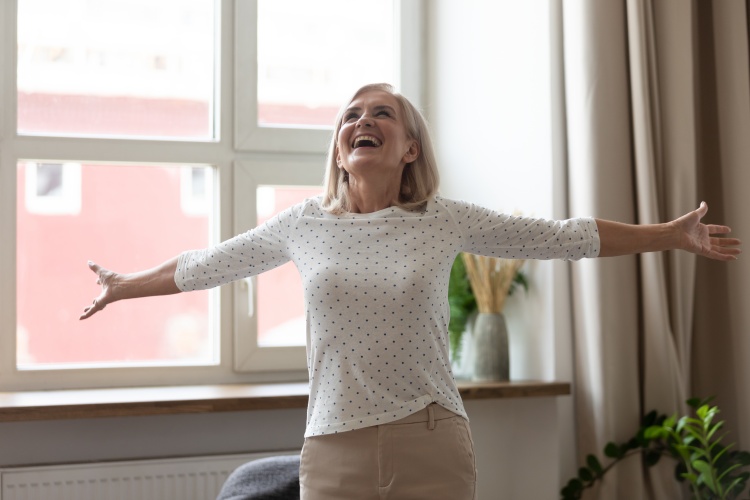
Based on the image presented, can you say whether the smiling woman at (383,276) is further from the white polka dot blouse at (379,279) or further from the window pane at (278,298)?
the window pane at (278,298)

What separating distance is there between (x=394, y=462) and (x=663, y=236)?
0.64 meters

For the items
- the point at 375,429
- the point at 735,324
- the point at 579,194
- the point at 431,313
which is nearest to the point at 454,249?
the point at 431,313

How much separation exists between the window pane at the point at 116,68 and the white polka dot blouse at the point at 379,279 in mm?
1276

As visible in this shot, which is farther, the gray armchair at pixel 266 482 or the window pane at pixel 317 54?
the window pane at pixel 317 54

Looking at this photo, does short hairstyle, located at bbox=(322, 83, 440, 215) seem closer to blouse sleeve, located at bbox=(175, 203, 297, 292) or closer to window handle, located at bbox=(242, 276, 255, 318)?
blouse sleeve, located at bbox=(175, 203, 297, 292)

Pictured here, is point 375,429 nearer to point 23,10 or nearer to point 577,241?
point 577,241

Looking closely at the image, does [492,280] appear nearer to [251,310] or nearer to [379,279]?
[251,310]

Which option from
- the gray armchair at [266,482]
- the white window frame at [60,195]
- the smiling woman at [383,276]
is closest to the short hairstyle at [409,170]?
the smiling woman at [383,276]

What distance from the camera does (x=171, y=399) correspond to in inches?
93.3

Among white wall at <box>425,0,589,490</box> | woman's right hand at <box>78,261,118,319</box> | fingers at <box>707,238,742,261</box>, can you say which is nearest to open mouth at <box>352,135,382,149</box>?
woman's right hand at <box>78,261,118,319</box>

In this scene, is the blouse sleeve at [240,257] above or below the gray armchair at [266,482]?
above

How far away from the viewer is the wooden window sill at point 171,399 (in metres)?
2.29

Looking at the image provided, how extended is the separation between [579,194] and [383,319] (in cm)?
105

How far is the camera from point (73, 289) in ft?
9.14
